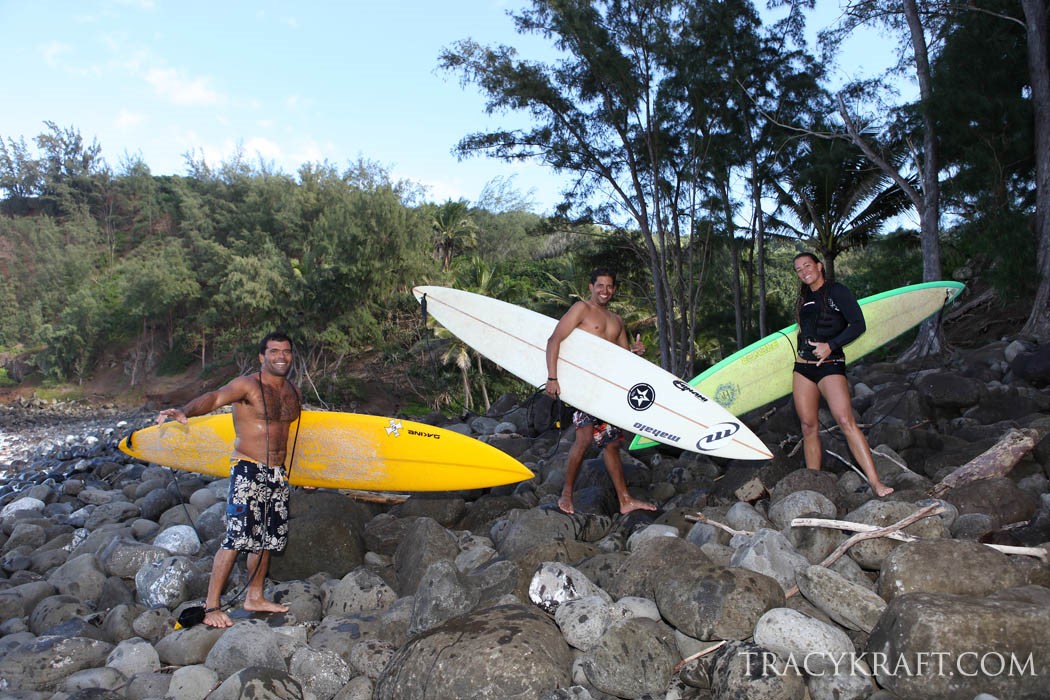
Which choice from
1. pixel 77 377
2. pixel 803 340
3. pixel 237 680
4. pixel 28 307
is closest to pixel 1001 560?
pixel 803 340

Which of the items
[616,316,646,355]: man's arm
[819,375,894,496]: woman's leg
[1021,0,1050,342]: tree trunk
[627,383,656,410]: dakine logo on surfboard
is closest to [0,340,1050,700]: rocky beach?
[819,375,894,496]: woman's leg

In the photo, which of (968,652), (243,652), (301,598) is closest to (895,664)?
(968,652)

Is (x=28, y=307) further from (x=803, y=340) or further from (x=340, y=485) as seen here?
(x=803, y=340)

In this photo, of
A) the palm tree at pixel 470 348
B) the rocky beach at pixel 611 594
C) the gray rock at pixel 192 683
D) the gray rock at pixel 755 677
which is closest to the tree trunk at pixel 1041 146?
the rocky beach at pixel 611 594

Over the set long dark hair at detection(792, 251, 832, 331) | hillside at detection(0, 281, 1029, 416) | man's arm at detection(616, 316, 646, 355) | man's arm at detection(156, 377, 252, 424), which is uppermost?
long dark hair at detection(792, 251, 832, 331)

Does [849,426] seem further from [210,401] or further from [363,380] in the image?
[363,380]

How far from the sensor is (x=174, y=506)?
6184 millimetres

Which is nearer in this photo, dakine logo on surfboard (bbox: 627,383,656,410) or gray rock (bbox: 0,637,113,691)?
gray rock (bbox: 0,637,113,691)

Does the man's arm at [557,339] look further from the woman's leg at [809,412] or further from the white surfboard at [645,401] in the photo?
the woman's leg at [809,412]

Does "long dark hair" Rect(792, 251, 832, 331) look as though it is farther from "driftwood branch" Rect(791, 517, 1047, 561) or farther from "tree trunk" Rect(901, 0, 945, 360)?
"tree trunk" Rect(901, 0, 945, 360)

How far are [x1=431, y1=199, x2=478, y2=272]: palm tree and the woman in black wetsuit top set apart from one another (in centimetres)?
2463

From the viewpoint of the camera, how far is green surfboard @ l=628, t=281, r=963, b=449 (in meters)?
6.21

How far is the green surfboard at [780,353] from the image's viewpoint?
6.21 meters

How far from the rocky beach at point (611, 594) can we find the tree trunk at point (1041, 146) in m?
4.81
